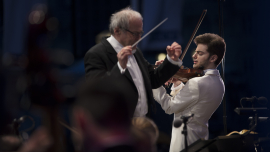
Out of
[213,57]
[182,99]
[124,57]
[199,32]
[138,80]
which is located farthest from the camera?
[199,32]

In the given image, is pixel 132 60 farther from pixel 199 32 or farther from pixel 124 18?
pixel 199 32

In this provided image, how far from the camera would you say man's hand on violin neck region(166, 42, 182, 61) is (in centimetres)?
218

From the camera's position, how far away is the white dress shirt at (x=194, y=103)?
2.48 m

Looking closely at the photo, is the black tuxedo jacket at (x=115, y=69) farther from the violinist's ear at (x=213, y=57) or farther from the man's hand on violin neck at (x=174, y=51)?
the violinist's ear at (x=213, y=57)

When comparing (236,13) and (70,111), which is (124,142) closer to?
(70,111)

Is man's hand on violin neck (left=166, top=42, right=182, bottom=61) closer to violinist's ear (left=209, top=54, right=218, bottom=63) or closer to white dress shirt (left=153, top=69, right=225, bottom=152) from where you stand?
white dress shirt (left=153, top=69, right=225, bottom=152)

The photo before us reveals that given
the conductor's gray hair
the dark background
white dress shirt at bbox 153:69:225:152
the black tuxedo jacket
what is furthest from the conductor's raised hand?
the dark background

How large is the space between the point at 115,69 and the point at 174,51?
588 mm

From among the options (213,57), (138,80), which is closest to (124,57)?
(138,80)

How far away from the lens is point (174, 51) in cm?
220

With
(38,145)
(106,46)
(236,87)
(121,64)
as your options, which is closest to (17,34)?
(106,46)

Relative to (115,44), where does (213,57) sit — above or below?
below

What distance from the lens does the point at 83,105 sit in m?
0.62

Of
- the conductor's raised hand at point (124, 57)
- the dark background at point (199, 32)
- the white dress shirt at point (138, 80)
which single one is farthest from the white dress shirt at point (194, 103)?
the dark background at point (199, 32)
